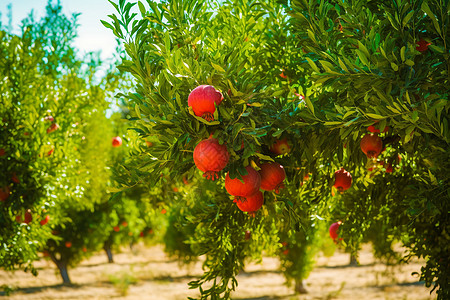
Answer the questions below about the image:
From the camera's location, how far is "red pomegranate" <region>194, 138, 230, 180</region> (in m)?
1.77

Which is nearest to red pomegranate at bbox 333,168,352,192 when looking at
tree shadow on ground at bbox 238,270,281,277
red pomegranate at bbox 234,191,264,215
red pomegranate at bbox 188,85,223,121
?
red pomegranate at bbox 234,191,264,215

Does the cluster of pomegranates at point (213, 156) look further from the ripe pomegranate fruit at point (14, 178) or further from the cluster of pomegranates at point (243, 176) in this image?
the ripe pomegranate fruit at point (14, 178)

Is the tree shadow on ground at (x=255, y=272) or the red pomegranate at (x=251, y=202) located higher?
the red pomegranate at (x=251, y=202)

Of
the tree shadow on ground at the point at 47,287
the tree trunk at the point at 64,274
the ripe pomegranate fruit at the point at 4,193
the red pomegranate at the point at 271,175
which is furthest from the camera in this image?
the tree trunk at the point at 64,274

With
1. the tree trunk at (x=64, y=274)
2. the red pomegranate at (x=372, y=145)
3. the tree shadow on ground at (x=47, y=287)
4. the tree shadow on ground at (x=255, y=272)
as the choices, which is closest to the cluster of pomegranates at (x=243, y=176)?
the red pomegranate at (x=372, y=145)

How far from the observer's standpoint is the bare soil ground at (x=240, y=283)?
13859 millimetres

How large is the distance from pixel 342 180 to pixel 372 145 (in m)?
0.66

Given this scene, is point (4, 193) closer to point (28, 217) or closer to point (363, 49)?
point (28, 217)

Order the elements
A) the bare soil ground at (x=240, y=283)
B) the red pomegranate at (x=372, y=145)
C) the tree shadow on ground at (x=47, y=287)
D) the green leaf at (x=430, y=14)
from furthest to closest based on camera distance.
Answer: the tree shadow on ground at (x=47, y=287)
the bare soil ground at (x=240, y=283)
the red pomegranate at (x=372, y=145)
the green leaf at (x=430, y=14)

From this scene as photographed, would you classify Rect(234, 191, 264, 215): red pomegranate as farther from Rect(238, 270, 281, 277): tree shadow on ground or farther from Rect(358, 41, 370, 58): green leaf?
Rect(238, 270, 281, 277): tree shadow on ground

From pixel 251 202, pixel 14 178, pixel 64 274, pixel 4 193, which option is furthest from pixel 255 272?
pixel 251 202

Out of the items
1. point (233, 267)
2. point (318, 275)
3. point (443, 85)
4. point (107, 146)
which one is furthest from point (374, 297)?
point (443, 85)

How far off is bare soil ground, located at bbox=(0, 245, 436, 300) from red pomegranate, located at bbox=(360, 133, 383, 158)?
34.0 feet

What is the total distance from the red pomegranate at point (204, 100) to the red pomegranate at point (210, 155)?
0.14 meters
